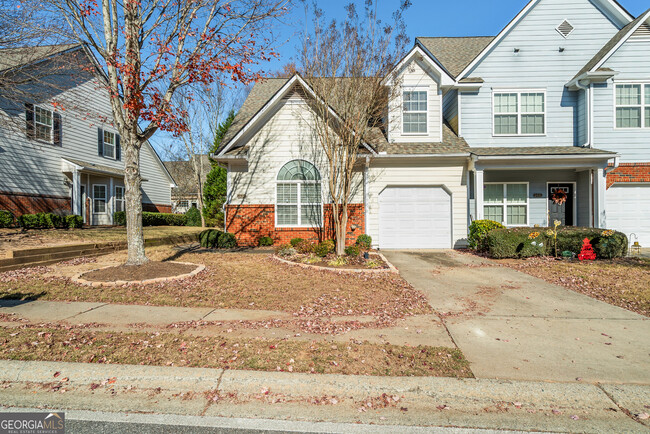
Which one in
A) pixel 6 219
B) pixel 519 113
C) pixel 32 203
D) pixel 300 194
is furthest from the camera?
pixel 32 203

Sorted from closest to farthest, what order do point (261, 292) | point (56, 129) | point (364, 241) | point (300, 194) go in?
point (261, 292), point (364, 241), point (300, 194), point (56, 129)

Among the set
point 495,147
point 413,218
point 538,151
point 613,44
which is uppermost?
point 613,44

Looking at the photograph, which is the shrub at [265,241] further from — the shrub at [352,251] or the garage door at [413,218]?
the garage door at [413,218]

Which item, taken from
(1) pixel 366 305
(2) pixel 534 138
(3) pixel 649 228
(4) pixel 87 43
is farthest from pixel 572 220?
(4) pixel 87 43

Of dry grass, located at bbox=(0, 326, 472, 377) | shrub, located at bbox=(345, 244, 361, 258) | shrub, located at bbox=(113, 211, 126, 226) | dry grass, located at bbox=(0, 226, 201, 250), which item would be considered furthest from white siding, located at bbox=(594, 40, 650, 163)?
shrub, located at bbox=(113, 211, 126, 226)

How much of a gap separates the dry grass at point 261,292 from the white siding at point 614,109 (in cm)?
1135

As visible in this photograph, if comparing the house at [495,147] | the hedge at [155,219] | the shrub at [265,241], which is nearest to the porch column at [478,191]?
the house at [495,147]

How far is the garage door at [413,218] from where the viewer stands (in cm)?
1347

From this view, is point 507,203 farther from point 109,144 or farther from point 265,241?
point 109,144

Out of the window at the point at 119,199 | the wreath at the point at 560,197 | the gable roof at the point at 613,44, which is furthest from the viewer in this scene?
the window at the point at 119,199

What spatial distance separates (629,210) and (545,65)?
21.6 feet

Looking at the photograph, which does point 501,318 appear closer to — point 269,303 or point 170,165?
point 269,303

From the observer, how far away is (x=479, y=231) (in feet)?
39.8

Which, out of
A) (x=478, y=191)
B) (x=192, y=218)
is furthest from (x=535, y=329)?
(x=192, y=218)
